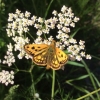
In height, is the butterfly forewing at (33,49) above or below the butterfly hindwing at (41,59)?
above

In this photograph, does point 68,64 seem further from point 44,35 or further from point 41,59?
point 41,59

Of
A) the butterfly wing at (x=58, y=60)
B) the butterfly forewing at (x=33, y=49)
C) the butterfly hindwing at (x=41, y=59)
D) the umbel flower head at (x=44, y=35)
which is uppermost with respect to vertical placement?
the umbel flower head at (x=44, y=35)

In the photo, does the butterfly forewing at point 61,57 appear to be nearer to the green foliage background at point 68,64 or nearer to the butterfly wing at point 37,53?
the butterfly wing at point 37,53

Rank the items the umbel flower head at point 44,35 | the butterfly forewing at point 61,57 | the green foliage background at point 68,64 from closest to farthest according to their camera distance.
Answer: the butterfly forewing at point 61,57 < the umbel flower head at point 44,35 < the green foliage background at point 68,64

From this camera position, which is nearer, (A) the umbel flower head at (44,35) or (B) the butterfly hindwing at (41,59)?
(B) the butterfly hindwing at (41,59)

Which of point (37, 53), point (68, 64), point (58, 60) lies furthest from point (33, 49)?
point (68, 64)

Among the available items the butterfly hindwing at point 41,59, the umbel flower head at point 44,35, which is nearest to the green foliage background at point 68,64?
the umbel flower head at point 44,35

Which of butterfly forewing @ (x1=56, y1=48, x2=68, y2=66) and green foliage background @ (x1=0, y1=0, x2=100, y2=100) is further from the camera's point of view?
green foliage background @ (x1=0, y1=0, x2=100, y2=100)

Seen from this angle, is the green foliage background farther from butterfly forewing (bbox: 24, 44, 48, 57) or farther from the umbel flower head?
butterfly forewing (bbox: 24, 44, 48, 57)

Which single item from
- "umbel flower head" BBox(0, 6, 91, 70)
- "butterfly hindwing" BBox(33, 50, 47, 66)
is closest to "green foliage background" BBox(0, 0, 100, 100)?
"umbel flower head" BBox(0, 6, 91, 70)
